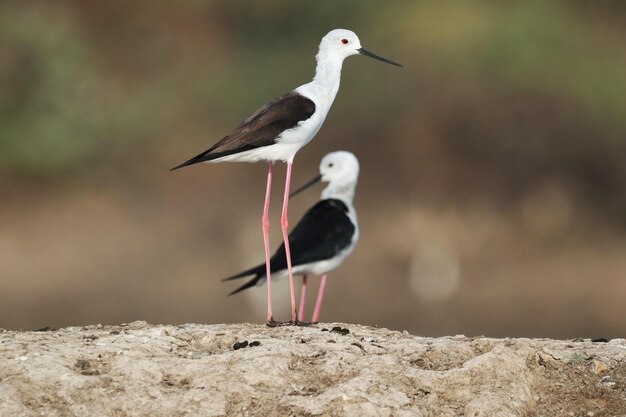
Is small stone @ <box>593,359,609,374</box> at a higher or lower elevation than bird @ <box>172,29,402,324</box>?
lower

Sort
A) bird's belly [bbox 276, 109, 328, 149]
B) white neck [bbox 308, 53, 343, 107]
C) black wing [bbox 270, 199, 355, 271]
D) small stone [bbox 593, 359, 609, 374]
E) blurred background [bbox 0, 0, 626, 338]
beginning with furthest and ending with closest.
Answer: blurred background [bbox 0, 0, 626, 338] → black wing [bbox 270, 199, 355, 271] → white neck [bbox 308, 53, 343, 107] → bird's belly [bbox 276, 109, 328, 149] → small stone [bbox 593, 359, 609, 374]

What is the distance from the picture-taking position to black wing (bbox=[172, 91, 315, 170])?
8508 mm

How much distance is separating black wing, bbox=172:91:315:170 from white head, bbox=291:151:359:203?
2.98 meters

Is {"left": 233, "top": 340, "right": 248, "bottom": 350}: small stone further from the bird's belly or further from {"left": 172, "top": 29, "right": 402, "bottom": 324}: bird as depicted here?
the bird's belly

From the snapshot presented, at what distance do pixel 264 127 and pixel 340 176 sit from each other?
335 cm

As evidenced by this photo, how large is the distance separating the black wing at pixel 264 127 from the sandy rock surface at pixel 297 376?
146 cm

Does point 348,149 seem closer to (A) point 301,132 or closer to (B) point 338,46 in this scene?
(B) point 338,46

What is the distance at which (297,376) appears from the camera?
21.9 feet

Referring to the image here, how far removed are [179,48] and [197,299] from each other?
219 inches

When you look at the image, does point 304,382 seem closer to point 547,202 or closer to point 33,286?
point 33,286

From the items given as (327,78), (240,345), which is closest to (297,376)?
(240,345)

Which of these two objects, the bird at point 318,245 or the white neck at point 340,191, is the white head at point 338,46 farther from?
the white neck at point 340,191

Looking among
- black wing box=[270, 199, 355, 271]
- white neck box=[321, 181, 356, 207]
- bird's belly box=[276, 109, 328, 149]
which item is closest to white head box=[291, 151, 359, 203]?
white neck box=[321, 181, 356, 207]

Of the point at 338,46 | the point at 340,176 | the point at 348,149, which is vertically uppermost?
the point at 348,149
